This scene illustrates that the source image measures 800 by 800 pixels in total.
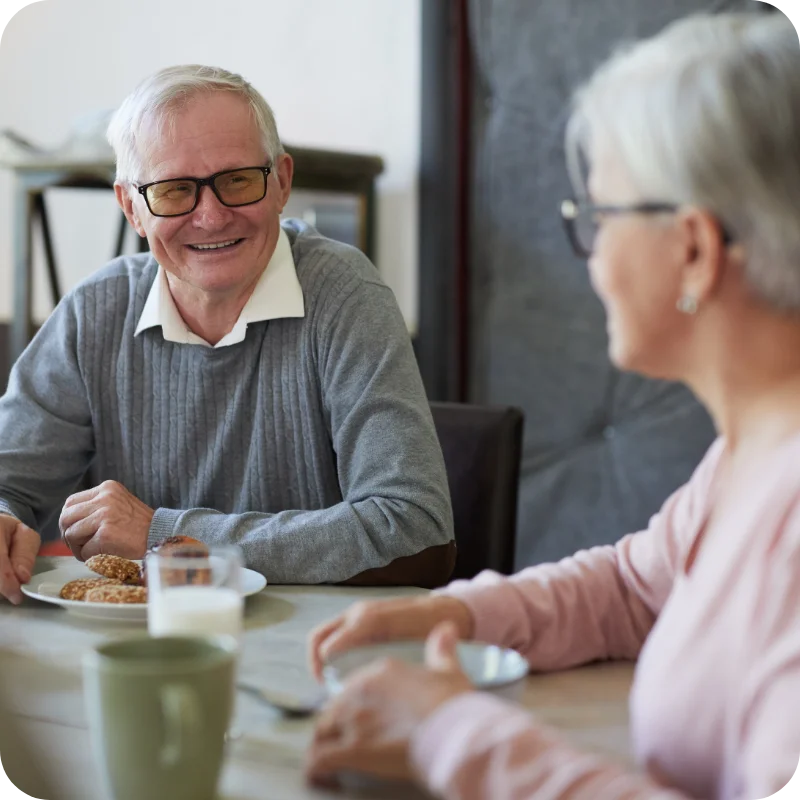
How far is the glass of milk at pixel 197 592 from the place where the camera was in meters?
0.95

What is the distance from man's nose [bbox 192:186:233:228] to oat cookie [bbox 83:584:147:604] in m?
0.63

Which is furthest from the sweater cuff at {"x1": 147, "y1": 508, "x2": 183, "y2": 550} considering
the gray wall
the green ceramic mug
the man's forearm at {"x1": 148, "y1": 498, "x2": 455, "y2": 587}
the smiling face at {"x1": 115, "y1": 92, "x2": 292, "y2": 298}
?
the gray wall

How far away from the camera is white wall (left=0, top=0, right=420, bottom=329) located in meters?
3.35

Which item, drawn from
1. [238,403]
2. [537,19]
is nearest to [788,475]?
[238,403]

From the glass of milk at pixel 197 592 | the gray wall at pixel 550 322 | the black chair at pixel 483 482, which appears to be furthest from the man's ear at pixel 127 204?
the gray wall at pixel 550 322

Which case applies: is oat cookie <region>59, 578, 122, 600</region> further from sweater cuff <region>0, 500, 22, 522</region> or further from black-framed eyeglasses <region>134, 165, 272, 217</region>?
black-framed eyeglasses <region>134, 165, 272, 217</region>

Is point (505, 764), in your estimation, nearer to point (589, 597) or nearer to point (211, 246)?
point (589, 597)

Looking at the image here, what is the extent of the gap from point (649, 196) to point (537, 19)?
2.44m

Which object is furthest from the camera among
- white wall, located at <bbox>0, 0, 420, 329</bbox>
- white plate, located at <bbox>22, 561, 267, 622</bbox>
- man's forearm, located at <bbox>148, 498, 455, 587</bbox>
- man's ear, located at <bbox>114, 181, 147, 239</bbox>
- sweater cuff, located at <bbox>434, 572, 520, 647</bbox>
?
white wall, located at <bbox>0, 0, 420, 329</bbox>

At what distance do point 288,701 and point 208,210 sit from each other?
918mm

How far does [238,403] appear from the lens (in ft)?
5.57

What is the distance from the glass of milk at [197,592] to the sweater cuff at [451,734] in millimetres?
273

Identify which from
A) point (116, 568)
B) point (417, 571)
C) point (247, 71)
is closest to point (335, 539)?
point (417, 571)

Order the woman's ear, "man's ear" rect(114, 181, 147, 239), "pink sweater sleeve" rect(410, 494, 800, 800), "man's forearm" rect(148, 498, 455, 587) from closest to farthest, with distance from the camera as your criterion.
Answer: "pink sweater sleeve" rect(410, 494, 800, 800), the woman's ear, "man's forearm" rect(148, 498, 455, 587), "man's ear" rect(114, 181, 147, 239)
